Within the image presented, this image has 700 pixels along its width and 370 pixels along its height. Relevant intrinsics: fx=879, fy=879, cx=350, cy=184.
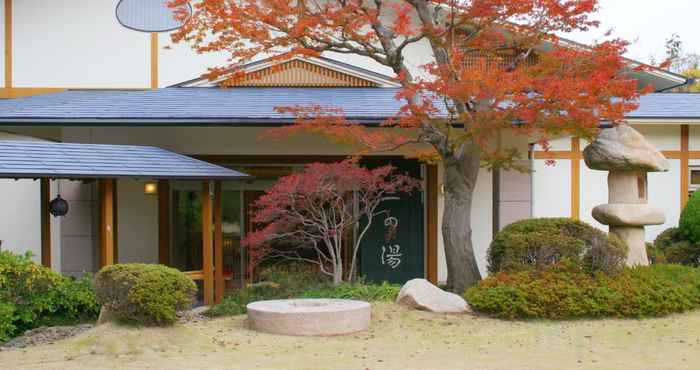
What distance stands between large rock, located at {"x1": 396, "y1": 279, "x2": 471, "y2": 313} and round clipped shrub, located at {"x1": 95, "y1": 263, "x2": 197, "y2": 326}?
9.50 feet

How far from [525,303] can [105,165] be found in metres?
5.70

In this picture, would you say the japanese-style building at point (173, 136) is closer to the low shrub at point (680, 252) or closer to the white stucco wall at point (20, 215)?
the white stucco wall at point (20, 215)

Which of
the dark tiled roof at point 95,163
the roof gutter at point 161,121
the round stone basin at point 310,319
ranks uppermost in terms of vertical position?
the roof gutter at point 161,121

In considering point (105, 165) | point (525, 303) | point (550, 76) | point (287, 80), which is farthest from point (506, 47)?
point (105, 165)

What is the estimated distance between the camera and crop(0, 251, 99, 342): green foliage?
32.7 feet

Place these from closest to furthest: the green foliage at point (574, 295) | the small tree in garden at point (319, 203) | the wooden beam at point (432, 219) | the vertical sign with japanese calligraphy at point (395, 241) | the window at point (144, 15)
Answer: the green foliage at point (574, 295)
the small tree in garden at point (319, 203)
the vertical sign with japanese calligraphy at point (395, 241)
the wooden beam at point (432, 219)
the window at point (144, 15)

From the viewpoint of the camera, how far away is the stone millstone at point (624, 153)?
40.7 feet

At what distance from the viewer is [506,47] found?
12461 millimetres

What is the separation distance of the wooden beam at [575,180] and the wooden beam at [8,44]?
11.1 metres

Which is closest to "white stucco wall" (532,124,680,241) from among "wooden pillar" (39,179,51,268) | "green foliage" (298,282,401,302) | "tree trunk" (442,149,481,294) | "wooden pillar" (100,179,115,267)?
"tree trunk" (442,149,481,294)

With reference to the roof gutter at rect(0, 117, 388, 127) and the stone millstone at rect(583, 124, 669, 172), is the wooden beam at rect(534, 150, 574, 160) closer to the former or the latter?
the stone millstone at rect(583, 124, 669, 172)

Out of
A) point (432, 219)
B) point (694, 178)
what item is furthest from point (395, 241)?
point (694, 178)

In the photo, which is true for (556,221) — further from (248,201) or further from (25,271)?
(25,271)

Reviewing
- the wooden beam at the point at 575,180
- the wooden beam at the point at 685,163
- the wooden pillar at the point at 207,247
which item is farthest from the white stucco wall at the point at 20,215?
the wooden beam at the point at 685,163
